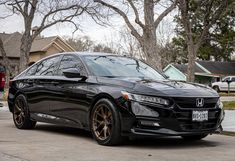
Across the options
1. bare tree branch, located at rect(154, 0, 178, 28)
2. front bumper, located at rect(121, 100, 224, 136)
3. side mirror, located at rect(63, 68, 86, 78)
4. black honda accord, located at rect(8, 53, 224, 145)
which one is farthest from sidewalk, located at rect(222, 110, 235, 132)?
bare tree branch, located at rect(154, 0, 178, 28)

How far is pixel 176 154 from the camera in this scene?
7234 millimetres

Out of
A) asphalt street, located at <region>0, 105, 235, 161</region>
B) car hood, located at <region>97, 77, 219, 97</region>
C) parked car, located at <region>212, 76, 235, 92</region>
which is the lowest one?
parked car, located at <region>212, 76, 235, 92</region>

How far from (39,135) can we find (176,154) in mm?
3132

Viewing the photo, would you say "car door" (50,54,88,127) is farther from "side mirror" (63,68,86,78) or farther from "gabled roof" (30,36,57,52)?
"gabled roof" (30,36,57,52)

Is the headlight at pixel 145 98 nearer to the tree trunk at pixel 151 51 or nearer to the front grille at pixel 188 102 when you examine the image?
the front grille at pixel 188 102

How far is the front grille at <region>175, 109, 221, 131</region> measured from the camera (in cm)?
761

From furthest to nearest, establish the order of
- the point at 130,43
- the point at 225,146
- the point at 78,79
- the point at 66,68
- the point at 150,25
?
the point at 130,43, the point at 150,25, the point at 66,68, the point at 78,79, the point at 225,146

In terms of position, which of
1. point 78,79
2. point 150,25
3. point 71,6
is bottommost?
point 78,79

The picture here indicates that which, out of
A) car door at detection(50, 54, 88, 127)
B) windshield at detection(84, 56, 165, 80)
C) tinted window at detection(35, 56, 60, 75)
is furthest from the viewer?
tinted window at detection(35, 56, 60, 75)

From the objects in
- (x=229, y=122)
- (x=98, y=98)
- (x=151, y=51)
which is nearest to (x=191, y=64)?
(x=151, y=51)

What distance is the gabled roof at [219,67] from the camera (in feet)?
190

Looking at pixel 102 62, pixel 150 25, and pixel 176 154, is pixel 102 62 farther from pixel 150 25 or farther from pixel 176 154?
pixel 150 25

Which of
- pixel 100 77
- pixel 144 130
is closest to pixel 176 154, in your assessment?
pixel 144 130

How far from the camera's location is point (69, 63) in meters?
9.36
